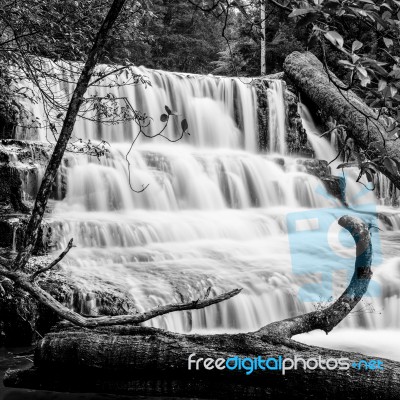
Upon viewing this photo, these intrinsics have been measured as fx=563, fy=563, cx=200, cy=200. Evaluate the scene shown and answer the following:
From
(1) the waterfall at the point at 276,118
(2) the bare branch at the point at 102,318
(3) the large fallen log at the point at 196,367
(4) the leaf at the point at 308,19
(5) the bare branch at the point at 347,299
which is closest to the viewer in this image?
(4) the leaf at the point at 308,19

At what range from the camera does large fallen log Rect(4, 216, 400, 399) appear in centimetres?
284

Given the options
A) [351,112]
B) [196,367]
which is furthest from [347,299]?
[351,112]

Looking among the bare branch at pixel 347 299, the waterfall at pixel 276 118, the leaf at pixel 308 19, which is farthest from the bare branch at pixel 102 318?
the waterfall at pixel 276 118

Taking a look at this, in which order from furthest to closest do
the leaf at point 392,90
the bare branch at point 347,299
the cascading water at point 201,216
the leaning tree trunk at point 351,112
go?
the cascading water at point 201,216
the bare branch at point 347,299
the leaning tree trunk at point 351,112
the leaf at point 392,90

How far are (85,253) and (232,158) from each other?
19.5ft

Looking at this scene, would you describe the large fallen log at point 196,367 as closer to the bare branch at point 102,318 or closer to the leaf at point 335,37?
the bare branch at point 102,318

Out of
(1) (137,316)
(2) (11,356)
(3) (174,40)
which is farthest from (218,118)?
(3) (174,40)

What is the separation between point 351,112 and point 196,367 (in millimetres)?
3817

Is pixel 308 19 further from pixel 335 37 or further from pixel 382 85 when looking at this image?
pixel 382 85

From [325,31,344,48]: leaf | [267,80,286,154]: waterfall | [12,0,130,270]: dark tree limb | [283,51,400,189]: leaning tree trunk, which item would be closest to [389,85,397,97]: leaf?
[283,51,400,189]: leaning tree trunk

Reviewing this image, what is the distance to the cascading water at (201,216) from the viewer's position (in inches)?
266

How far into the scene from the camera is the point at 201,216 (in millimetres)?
10594

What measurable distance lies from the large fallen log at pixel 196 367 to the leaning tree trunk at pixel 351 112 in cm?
104

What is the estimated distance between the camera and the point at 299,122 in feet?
51.1
